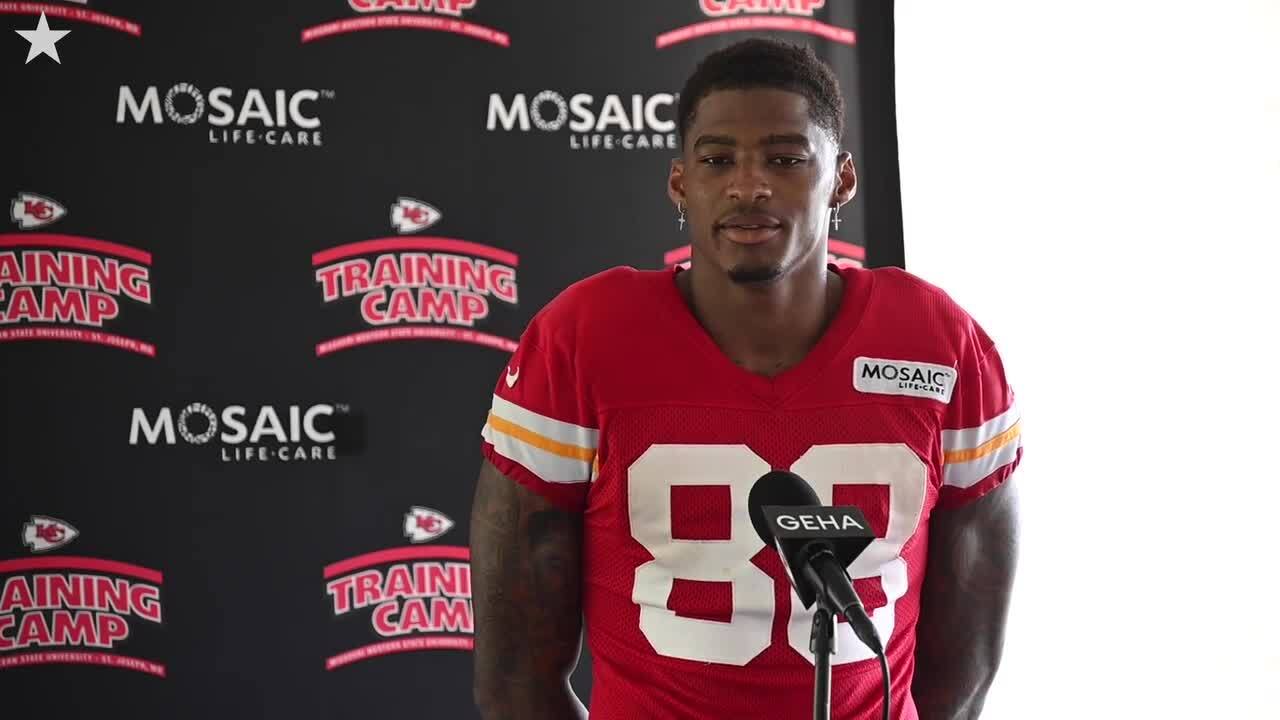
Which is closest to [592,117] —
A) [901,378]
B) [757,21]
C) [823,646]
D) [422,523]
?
[757,21]

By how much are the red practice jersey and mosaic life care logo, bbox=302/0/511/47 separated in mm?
1221

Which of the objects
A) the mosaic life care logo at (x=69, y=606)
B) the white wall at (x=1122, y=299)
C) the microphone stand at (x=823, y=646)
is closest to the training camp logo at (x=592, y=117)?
the white wall at (x=1122, y=299)

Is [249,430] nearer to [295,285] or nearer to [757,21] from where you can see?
[295,285]

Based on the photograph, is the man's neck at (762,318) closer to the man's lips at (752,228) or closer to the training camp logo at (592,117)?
the man's lips at (752,228)

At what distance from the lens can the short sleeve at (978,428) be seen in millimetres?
1274

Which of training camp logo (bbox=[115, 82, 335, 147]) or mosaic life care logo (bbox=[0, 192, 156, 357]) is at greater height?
training camp logo (bbox=[115, 82, 335, 147])

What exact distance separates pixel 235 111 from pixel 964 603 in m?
1.76

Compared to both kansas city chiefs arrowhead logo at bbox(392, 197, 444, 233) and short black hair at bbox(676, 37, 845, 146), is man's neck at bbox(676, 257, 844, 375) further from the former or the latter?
kansas city chiefs arrowhead logo at bbox(392, 197, 444, 233)

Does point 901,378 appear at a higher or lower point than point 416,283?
lower

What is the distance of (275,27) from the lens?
228 centimetres

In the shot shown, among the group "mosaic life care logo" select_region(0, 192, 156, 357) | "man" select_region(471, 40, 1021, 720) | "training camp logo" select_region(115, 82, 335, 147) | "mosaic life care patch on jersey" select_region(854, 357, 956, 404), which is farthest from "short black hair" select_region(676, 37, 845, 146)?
"mosaic life care logo" select_region(0, 192, 156, 357)

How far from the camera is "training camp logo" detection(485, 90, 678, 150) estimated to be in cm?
231

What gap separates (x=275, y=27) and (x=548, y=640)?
1569mm

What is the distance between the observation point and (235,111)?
7.47 ft
